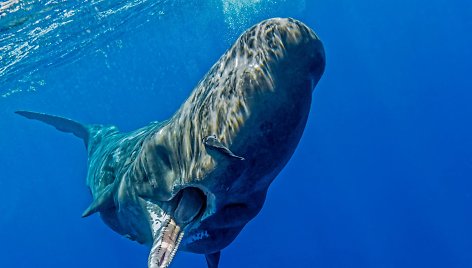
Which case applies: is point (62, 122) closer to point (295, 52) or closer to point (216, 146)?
point (216, 146)

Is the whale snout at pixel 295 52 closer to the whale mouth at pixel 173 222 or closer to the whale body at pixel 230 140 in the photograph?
the whale body at pixel 230 140

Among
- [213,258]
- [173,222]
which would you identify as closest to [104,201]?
[213,258]

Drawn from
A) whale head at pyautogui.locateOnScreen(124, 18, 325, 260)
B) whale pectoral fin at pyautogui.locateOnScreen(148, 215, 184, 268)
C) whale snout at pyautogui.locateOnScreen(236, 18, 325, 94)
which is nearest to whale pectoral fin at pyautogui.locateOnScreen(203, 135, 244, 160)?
whale head at pyautogui.locateOnScreen(124, 18, 325, 260)

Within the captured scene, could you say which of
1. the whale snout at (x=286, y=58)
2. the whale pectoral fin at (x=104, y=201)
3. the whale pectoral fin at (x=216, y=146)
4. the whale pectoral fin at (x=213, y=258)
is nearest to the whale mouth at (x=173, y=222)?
the whale pectoral fin at (x=216, y=146)

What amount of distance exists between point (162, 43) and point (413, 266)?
99.4ft

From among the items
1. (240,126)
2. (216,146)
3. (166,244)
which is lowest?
(166,244)

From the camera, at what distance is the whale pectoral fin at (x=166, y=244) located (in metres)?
2.88

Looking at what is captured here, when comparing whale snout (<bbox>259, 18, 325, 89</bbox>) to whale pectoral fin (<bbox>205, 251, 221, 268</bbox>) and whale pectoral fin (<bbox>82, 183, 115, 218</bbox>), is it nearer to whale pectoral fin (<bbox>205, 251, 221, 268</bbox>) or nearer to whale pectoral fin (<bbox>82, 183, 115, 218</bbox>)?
whale pectoral fin (<bbox>82, 183, 115, 218</bbox>)

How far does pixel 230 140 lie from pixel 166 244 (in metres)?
0.86

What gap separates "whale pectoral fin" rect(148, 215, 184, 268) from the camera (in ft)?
9.43

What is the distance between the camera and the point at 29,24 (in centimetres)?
1650

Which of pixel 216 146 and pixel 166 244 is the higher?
pixel 216 146

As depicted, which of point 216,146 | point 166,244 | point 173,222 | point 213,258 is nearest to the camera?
point 216,146

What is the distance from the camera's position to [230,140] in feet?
8.63
